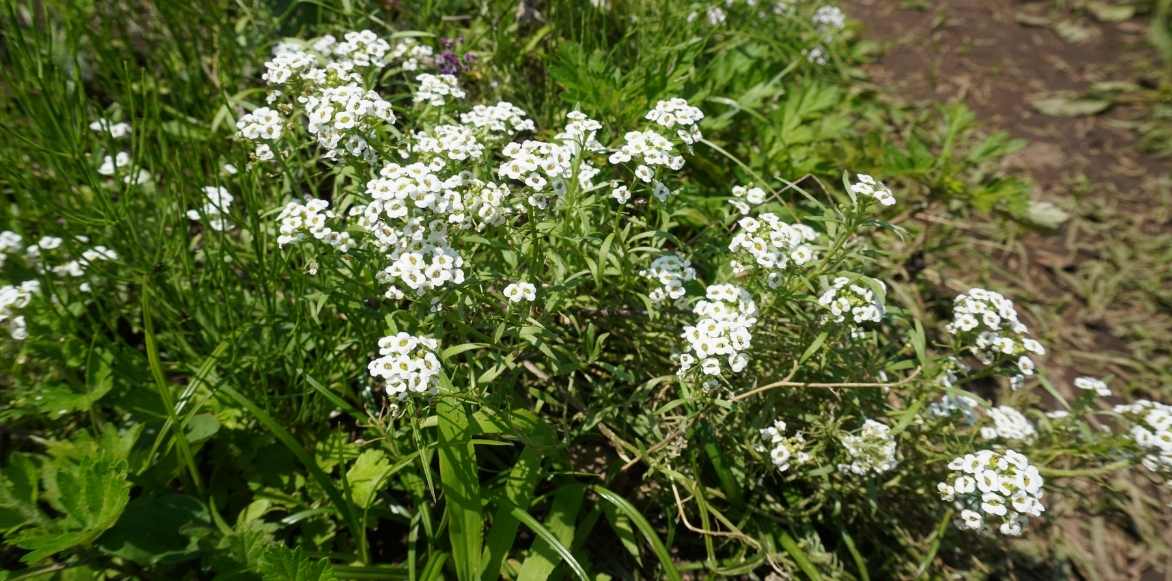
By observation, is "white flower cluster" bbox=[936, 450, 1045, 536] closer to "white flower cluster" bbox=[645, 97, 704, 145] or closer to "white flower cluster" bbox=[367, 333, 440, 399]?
"white flower cluster" bbox=[645, 97, 704, 145]

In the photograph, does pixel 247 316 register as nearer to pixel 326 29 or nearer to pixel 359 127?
pixel 359 127

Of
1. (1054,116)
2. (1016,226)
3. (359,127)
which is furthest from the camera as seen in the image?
(1054,116)

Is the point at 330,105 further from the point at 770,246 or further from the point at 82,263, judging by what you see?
the point at 770,246

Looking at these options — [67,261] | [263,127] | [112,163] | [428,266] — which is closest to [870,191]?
[428,266]

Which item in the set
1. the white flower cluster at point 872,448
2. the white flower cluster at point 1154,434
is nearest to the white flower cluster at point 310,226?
the white flower cluster at point 872,448

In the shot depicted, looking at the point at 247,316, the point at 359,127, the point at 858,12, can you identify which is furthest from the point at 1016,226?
the point at 247,316

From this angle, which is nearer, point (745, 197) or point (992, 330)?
point (992, 330)
